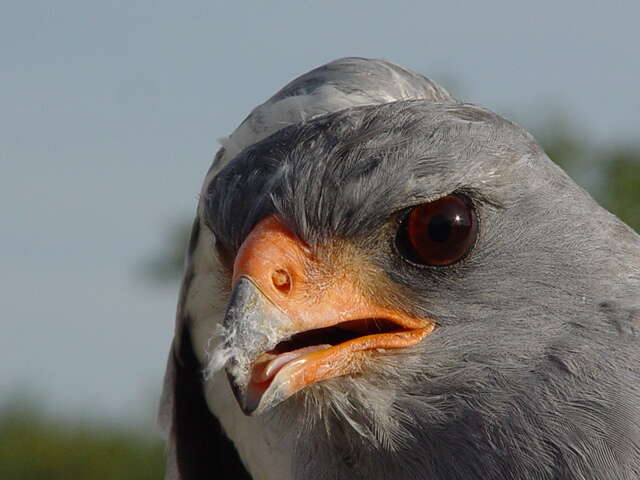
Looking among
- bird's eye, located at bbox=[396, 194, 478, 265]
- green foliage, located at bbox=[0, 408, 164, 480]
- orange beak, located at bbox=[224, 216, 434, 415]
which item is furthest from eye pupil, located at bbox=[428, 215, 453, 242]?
green foliage, located at bbox=[0, 408, 164, 480]

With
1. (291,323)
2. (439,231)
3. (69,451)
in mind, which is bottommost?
(69,451)

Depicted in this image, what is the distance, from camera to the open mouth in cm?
357

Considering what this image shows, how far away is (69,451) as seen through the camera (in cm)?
2548

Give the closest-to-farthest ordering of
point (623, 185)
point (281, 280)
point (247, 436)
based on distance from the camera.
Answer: point (281, 280) → point (247, 436) → point (623, 185)

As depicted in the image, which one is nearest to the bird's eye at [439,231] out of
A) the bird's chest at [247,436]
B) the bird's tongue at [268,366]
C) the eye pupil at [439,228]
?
the eye pupil at [439,228]

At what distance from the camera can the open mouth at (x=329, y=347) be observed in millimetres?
3568

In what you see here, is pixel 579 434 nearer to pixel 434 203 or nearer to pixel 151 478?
pixel 434 203

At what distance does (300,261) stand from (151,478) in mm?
21098

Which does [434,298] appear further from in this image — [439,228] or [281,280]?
[281,280]

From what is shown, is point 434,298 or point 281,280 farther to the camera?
point 434,298

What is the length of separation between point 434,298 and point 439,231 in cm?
24

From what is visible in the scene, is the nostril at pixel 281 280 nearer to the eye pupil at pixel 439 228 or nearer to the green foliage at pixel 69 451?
the eye pupil at pixel 439 228

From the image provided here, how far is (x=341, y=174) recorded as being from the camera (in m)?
3.91

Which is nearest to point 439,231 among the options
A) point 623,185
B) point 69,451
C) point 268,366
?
point 268,366
